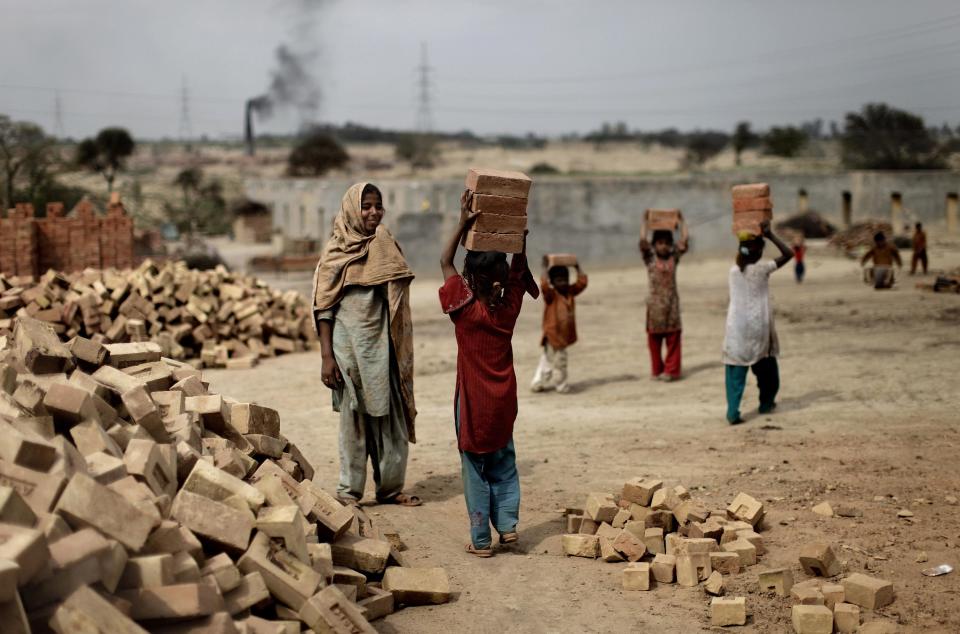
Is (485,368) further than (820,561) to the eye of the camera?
Yes

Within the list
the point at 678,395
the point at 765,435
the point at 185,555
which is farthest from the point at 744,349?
the point at 185,555

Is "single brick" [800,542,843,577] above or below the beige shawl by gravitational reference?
below

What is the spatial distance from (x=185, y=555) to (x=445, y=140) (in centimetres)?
10566

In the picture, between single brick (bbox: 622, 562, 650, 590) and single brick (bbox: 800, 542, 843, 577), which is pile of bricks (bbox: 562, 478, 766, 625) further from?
single brick (bbox: 800, 542, 843, 577)

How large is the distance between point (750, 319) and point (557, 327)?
2567 mm

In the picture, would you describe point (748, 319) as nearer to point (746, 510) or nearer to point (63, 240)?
point (746, 510)

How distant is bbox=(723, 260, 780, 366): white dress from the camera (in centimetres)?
861

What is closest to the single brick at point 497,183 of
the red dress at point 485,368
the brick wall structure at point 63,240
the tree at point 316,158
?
the red dress at point 485,368

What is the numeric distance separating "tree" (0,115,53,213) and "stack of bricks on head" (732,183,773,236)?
25.6 metres

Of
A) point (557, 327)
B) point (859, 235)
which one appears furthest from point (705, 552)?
point (859, 235)

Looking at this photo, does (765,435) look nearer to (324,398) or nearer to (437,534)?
(437,534)

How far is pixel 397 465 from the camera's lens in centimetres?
652

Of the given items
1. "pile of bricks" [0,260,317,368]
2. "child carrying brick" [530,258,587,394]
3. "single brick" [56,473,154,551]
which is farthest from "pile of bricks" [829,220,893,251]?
"single brick" [56,473,154,551]

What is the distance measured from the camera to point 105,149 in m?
58.8
